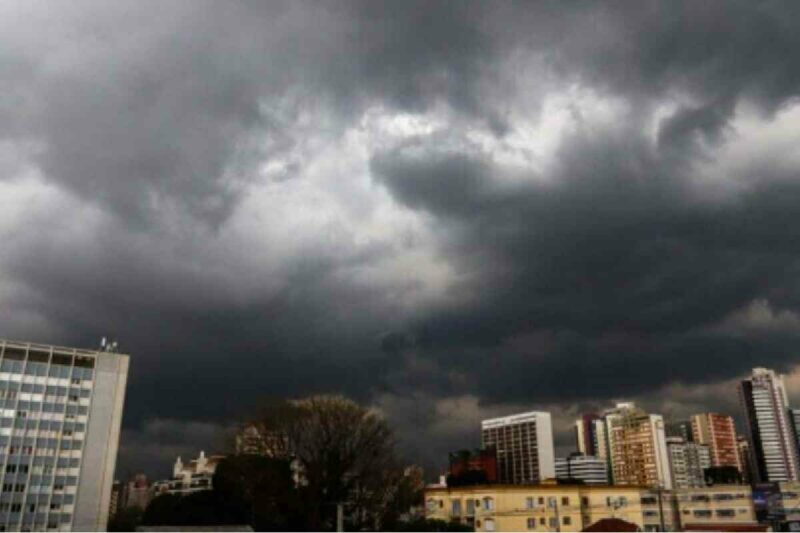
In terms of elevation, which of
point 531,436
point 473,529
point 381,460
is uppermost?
point 531,436

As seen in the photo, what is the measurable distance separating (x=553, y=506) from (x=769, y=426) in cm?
13709

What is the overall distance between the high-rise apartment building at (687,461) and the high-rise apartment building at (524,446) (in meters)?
35.3

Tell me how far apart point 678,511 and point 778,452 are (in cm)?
11581

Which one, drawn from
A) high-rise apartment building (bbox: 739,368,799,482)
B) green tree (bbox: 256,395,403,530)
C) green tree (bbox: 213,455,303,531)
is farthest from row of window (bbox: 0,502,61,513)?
high-rise apartment building (bbox: 739,368,799,482)

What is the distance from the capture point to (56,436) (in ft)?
264

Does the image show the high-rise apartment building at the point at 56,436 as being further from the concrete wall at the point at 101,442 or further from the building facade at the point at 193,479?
the building facade at the point at 193,479

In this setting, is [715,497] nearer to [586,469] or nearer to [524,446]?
[524,446]

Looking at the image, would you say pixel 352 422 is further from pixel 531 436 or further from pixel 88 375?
pixel 531 436

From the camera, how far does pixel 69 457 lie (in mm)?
80750

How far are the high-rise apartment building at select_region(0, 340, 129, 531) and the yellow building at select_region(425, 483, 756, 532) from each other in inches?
1629

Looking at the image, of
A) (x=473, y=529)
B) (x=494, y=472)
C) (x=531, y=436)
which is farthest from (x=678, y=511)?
(x=531, y=436)

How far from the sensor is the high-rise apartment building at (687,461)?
168 metres

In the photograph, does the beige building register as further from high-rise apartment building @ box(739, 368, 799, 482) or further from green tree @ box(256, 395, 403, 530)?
high-rise apartment building @ box(739, 368, 799, 482)

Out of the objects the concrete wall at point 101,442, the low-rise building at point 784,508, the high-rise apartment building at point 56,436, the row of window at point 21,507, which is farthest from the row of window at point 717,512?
the row of window at point 21,507
